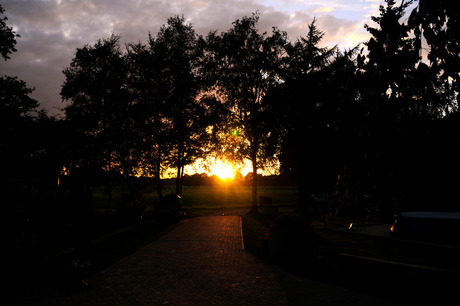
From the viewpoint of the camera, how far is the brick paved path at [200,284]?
7137mm

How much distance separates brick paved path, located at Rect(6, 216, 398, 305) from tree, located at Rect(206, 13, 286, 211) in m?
20.1

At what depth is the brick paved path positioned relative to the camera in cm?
714

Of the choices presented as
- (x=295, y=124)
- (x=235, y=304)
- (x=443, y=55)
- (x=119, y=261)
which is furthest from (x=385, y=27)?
(x=295, y=124)

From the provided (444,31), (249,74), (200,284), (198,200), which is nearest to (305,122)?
(249,74)

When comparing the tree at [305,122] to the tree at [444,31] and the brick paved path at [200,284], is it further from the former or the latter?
the tree at [444,31]

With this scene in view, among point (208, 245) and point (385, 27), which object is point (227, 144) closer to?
point (208, 245)

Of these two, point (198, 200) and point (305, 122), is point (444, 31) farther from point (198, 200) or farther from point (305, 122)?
point (198, 200)

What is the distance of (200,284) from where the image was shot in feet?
27.5

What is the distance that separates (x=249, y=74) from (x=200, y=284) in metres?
26.0

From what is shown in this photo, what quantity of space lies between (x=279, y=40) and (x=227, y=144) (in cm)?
1130

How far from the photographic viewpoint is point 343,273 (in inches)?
370

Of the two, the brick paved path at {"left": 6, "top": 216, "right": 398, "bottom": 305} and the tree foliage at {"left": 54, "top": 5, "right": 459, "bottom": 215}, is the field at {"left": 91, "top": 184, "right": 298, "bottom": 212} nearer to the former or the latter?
the brick paved path at {"left": 6, "top": 216, "right": 398, "bottom": 305}

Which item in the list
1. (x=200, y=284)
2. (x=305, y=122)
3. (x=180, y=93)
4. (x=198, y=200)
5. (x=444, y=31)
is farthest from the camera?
(x=198, y=200)

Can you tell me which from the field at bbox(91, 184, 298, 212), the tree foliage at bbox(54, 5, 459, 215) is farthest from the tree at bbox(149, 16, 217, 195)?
the field at bbox(91, 184, 298, 212)
